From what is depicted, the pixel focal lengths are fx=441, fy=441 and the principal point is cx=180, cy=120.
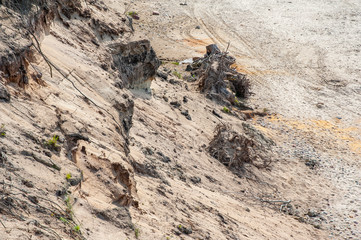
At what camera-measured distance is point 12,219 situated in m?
3.09

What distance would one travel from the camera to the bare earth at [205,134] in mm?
4328

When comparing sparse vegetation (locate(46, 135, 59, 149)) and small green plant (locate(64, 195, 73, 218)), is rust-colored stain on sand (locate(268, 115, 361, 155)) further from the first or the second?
small green plant (locate(64, 195, 73, 218))

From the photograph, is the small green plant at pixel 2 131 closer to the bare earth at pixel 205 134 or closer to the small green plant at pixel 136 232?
the bare earth at pixel 205 134

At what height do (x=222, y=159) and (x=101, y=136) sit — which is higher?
(x=101, y=136)

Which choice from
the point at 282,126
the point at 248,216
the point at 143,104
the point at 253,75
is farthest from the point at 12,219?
the point at 253,75

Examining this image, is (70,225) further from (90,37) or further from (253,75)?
(253,75)

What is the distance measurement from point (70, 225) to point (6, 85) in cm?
166

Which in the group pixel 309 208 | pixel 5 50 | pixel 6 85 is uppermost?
pixel 5 50

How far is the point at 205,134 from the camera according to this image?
9.29 m

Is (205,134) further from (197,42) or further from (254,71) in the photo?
(197,42)

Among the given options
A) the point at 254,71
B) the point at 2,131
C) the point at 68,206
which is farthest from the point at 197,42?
the point at 68,206

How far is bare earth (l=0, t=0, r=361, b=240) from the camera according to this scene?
433cm

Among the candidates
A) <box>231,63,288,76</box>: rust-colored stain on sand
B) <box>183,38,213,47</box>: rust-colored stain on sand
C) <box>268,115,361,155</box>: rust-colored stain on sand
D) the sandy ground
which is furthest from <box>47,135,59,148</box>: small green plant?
<box>183,38,213,47</box>: rust-colored stain on sand

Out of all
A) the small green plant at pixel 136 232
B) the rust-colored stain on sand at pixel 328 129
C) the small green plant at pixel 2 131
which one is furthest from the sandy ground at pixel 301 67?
the small green plant at pixel 2 131
